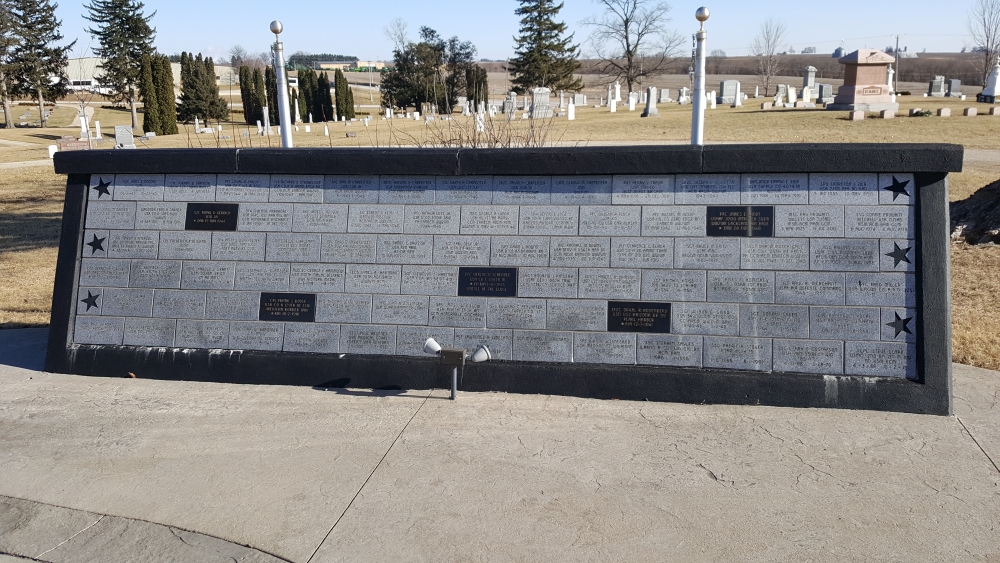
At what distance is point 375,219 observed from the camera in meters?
6.05

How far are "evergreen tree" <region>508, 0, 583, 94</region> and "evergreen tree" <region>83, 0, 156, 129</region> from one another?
2823cm

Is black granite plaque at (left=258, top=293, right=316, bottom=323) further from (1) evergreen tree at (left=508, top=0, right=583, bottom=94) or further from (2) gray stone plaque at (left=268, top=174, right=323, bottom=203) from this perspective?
(1) evergreen tree at (left=508, top=0, right=583, bottom=94)

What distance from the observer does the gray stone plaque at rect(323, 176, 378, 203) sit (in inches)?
239

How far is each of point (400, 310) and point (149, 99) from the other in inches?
1641

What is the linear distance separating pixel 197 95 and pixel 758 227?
177 ft

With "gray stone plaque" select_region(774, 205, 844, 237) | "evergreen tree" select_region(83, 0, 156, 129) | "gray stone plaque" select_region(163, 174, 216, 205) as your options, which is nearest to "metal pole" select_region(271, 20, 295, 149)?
"gray stone plaque" select_region(163, 174, 216, 205)

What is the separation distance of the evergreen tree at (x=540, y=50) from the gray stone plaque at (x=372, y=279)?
6225 centimetres

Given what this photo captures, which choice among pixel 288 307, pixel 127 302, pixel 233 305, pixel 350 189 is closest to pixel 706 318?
pixel 350 189

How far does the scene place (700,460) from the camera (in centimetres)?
454

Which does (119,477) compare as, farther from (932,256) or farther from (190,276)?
(932,256)

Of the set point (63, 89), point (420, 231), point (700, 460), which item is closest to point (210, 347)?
point (420, 231)

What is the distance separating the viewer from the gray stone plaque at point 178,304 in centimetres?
616

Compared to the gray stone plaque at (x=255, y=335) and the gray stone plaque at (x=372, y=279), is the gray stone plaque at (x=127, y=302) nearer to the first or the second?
the gray stone plaque at (x=255, y=335)

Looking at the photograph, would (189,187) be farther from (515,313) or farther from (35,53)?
(35,53)
